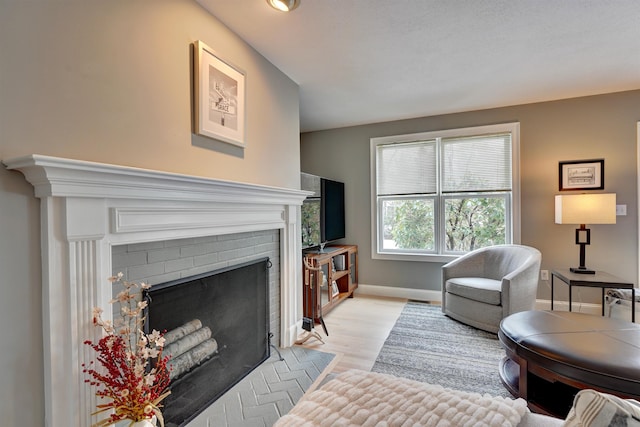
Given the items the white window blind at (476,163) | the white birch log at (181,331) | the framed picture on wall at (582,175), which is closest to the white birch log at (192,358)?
the white birch log at (181,331)

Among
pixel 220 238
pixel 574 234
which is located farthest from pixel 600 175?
pixel 220 238

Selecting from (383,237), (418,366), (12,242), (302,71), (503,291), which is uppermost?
(302,71)

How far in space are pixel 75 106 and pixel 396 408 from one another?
1.58m

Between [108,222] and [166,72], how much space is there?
2.77ft

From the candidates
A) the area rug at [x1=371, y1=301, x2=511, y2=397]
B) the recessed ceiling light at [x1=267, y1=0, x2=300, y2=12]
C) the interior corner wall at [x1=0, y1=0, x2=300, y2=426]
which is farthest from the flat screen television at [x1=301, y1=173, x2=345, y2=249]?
the recessed ceiling light at [x1=267, y1=0, x2=300, y2=12]

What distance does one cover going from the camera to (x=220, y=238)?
6.16 ft

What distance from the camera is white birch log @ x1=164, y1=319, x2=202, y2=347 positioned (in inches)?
62.1

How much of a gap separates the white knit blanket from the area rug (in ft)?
4.49

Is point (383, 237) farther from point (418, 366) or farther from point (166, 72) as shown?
point (166, 72)

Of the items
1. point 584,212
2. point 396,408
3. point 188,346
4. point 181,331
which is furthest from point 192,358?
point 584,212

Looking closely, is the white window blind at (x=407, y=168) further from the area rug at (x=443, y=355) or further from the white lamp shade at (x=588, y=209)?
the area rug at (x=443, y=355)

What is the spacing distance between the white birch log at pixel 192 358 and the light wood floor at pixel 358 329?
0.94 m

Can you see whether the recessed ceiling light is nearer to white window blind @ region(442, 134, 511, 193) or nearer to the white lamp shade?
white window blind @ region(442, 134, 511, 193)

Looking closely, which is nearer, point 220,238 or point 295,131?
point 220,238
